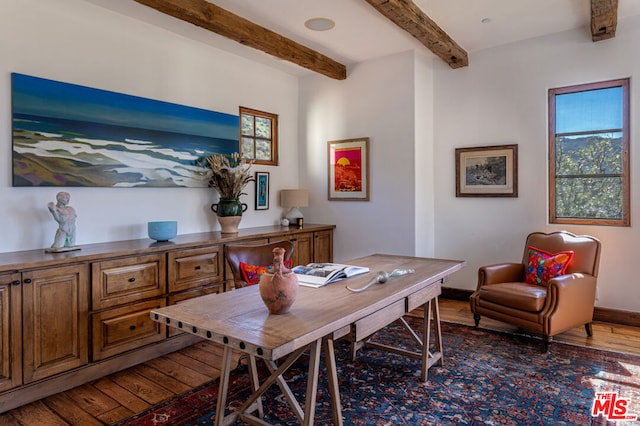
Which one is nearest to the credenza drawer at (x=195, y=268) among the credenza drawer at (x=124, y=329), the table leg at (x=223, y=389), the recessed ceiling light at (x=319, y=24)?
the credenza drawer at (x=124, y=329)

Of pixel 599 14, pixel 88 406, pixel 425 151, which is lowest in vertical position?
pixel 88 406

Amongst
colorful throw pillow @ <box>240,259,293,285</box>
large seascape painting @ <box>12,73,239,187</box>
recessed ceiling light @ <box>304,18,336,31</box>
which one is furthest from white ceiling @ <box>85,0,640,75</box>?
colorful throw pillow @ <box>240,259,293,285</box>

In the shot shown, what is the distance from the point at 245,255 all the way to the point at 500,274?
7.98ft

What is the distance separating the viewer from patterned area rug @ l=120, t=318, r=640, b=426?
7.39 feet

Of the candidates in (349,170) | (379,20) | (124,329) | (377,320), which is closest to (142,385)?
(124,329)

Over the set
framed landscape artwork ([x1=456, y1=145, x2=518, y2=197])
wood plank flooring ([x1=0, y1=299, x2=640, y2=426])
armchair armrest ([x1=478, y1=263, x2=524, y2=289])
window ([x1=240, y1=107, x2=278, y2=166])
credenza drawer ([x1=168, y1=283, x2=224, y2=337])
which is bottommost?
wood plank flooring ([x1=0, y1=299, x2=640, y2=426])

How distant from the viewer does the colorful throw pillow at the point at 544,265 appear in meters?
3.55

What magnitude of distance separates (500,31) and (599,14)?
873 mm

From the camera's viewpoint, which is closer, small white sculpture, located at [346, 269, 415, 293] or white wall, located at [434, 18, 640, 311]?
small white sculpture, located at [346, 269, 415, 293]

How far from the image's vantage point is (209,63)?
4207 mm

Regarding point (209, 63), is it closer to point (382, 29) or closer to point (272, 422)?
point (382, 29)

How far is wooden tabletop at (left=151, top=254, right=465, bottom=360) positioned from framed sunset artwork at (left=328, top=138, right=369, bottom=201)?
2607 mm

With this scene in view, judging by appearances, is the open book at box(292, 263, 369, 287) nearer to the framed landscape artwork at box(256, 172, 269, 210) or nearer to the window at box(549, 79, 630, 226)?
the framed landscape artwork at box(256, 172, 269, 210)

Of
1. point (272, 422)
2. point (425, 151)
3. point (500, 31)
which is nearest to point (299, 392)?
point (272, 422)
